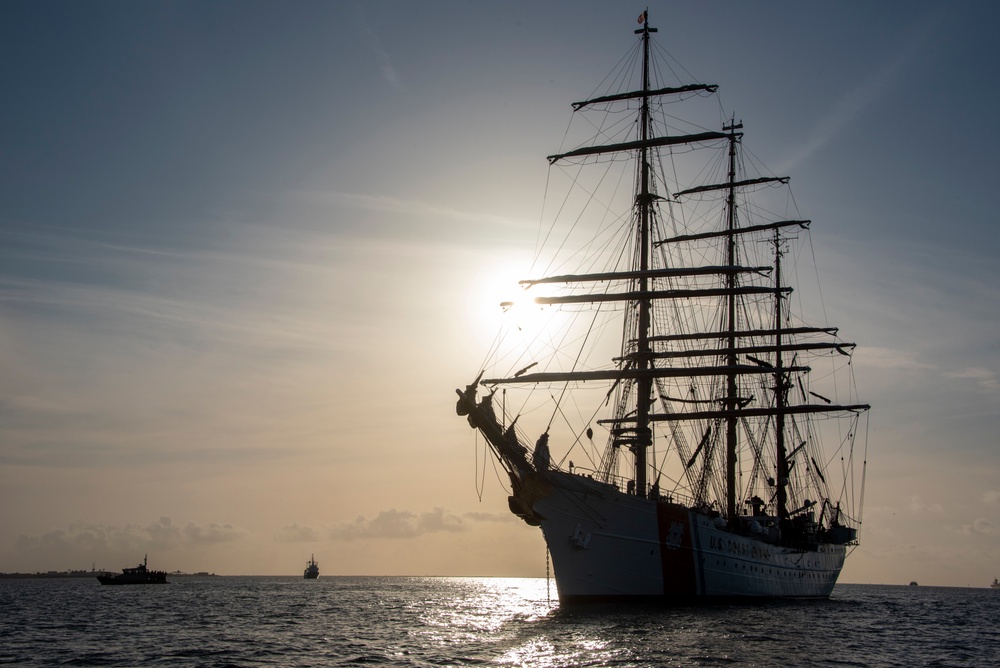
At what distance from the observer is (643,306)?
55.3 meters

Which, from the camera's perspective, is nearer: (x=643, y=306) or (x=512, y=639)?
(x=512, y=639)

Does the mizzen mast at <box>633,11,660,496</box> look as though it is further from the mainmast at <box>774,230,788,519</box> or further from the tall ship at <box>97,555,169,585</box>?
the tall ship at <box>97,555,169,585</box>

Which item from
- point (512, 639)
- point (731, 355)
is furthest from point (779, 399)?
point (512, 639)

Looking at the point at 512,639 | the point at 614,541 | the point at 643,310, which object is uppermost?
the point at 643,310

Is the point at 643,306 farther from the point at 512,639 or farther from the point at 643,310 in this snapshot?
the point at 512,639

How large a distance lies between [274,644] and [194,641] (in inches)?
158

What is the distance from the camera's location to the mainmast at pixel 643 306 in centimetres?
5122

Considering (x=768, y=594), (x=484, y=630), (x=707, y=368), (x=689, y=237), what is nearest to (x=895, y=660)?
(x=484, y=630)

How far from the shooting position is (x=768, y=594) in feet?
201

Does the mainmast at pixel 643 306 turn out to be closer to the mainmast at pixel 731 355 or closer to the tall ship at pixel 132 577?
the mainmast at pixel 731 355

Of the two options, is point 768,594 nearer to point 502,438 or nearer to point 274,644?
point 502,438

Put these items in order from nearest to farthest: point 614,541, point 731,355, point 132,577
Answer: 1. point 614,541
2. point 731,355
3. point 132,577

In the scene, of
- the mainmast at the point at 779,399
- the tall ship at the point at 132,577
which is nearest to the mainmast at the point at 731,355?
the mainmast at the point at 779,399

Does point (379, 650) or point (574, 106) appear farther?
point (574, 106)
